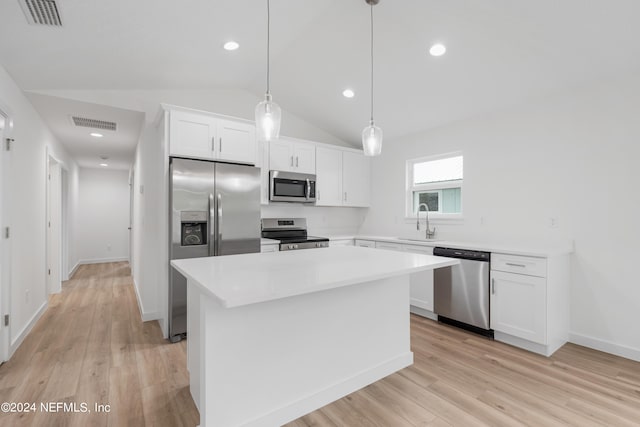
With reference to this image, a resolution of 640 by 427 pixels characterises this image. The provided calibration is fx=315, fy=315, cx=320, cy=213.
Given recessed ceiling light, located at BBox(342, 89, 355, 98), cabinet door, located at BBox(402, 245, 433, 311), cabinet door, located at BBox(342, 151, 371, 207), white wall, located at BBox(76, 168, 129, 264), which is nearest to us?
cabinet door, located at BBox(402, 245, 433, 311)

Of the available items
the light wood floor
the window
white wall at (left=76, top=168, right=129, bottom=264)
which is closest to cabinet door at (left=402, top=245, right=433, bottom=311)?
the light wood floor

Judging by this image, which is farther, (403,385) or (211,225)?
(211,225)

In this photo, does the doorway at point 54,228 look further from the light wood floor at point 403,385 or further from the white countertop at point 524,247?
the white countertop at point 524,247

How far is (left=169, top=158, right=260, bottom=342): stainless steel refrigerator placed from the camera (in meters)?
3.03

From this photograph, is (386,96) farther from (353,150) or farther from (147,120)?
(147,120)

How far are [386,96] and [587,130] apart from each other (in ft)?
6.37

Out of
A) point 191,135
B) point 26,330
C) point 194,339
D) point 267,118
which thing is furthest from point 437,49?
point 26,330

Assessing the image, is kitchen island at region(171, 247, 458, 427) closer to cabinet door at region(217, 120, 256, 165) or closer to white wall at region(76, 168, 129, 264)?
cabinet door at region(217, 120, 256, 165)

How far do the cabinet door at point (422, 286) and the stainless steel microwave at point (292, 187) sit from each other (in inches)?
56.4

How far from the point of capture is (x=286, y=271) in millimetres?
1729

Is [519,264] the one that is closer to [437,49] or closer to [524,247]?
[524,247]

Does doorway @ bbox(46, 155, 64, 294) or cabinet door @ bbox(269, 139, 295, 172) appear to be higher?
cabinet door @ bbox(269, 139, 295, 172)

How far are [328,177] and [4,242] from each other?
344 cm

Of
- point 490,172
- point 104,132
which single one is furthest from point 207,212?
point 490,172
